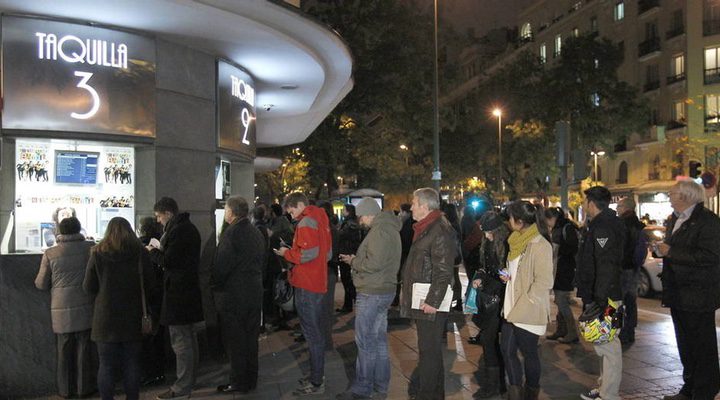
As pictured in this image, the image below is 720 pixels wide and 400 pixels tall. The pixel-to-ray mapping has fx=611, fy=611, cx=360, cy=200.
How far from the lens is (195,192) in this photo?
305 inches

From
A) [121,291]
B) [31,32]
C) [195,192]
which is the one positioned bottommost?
[121,291]

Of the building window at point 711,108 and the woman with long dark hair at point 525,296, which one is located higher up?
the building window at point 711,108

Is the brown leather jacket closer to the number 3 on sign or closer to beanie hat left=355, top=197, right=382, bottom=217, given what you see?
beanie hat left=355, top=197, right=382, bottom=217


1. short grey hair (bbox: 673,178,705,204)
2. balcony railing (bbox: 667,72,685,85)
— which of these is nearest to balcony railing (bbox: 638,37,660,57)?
balcony railing (bbox: 667,72,685,85)

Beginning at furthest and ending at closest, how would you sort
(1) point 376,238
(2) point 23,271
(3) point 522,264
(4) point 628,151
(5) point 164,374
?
(4) point 628,151 → (5) point 164,374 → (2) point 23,271 → (1) point 376,238 → (3) point 522,264

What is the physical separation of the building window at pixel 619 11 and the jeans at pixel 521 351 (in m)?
46.6

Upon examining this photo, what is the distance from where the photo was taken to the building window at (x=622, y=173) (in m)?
47.1

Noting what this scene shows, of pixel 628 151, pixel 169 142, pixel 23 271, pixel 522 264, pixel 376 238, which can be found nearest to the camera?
pixel 522 264

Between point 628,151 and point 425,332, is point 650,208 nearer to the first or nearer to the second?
point 628,151

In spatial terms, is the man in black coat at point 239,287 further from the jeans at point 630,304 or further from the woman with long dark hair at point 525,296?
the jeans at point 630,304

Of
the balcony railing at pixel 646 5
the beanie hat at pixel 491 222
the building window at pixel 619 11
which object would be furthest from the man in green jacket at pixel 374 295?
the building window at pixel 619 11

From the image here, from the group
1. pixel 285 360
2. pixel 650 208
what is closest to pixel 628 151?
pixel 650 208

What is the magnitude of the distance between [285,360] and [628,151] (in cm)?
4419

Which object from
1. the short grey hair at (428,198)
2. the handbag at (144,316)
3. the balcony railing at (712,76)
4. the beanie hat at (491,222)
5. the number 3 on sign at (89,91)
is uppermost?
the balcony railing at (712,76)
